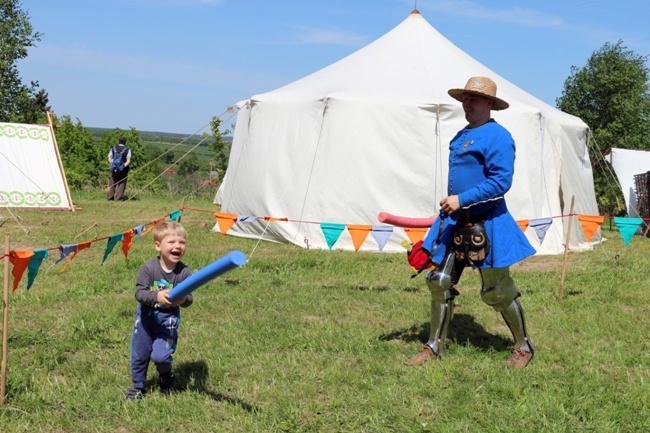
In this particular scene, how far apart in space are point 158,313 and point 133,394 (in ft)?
1.62

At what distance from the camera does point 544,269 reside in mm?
8672

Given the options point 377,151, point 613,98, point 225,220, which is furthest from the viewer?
point 613,98

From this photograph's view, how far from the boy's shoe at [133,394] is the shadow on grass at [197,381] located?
21cm

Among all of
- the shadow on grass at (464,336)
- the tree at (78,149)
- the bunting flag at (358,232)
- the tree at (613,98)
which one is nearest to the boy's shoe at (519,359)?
the shadow on grass at (464,336)

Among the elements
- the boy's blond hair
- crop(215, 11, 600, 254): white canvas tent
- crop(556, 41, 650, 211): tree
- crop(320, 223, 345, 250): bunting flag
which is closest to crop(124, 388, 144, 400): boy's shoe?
the boy's blond hair

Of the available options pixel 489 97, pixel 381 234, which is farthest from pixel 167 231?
pixel 381 234

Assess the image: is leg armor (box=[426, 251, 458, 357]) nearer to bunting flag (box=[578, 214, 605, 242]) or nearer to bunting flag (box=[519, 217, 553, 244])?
bunting flag (box=[519, 217, 553, 244])

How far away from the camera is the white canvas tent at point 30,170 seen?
43.7ft

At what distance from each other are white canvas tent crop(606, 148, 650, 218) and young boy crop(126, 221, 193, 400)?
13.2 meters

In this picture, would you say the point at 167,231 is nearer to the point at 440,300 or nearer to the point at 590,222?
the point at 440,300

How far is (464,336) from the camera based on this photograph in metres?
→ 5.29

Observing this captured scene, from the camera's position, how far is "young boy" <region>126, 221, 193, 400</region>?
3773 mm

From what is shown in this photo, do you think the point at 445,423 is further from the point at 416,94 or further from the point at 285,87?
the point at 285,87

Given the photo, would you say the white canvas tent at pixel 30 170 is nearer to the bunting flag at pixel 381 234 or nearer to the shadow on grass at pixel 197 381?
the bunting flag at pixel 381 234
